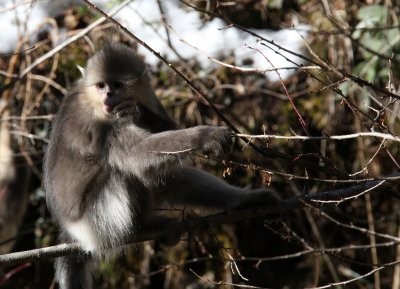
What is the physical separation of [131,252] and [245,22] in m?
2.91

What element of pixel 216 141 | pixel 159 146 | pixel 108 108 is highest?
pixel 108 108

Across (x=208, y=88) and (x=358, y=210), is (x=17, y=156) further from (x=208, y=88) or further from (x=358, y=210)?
(x=358, y=210)

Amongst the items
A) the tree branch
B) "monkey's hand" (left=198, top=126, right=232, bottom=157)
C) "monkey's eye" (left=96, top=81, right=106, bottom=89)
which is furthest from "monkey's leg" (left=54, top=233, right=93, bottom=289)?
"monkey's hand" (left=198, top=126, right=232, bottom=157)

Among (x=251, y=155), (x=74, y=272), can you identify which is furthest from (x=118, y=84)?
(x=251, y=155)

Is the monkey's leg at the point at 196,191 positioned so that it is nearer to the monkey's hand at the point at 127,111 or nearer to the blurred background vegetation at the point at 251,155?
the monkey's hand at the point at 127,111

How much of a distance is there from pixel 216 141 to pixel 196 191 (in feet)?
3.69

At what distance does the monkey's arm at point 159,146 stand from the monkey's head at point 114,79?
11.9 inches

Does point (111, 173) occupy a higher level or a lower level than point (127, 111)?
lower

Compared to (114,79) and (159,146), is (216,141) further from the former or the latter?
(114,79)

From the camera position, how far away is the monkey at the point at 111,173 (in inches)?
171

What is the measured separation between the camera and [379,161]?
266 inches

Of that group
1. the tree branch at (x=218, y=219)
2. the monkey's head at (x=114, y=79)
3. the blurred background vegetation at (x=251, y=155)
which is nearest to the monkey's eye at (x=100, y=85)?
the monkey's head at (x=114, y=79)

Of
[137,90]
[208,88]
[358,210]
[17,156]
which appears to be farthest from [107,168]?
[358,210]

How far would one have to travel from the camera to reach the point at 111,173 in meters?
4.47
